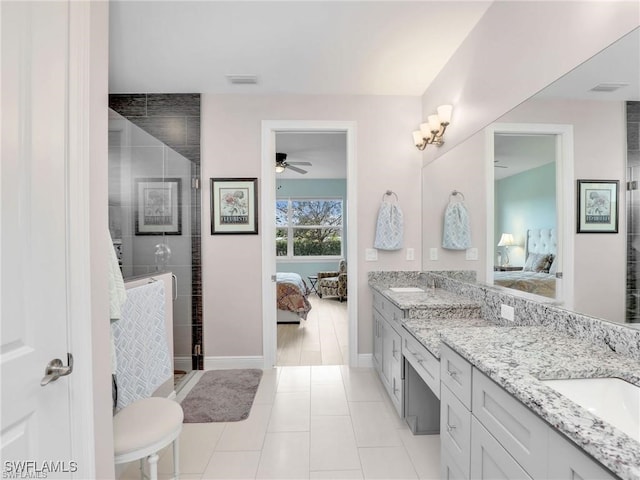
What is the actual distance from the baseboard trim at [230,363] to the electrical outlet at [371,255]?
1.47 m

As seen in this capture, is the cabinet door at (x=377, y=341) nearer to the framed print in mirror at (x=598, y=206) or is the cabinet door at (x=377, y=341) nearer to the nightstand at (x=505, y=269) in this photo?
the nightstand at (x=505, y=269)

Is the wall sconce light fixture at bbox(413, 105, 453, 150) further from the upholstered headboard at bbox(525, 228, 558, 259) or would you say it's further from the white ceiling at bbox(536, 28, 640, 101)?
the upholstered headboard at bbox(525, 228, 558, 259)

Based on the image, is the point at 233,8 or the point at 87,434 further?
the point at 233,8

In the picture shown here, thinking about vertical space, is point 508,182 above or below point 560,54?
below

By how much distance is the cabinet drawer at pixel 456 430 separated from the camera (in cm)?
124

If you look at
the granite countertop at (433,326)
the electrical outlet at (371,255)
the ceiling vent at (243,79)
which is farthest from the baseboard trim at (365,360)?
the ceiling vent at (243,79)

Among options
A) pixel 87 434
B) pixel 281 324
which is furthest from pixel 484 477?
pixel 281 324

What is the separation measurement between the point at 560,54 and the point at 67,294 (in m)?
2.29

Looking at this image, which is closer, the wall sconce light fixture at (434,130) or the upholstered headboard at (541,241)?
the upholstered headboard at (541,241)

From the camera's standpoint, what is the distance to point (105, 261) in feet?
3.94

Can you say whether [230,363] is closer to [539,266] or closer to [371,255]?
[371,255]

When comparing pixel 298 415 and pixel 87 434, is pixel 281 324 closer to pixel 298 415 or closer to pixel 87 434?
pixel 298 415

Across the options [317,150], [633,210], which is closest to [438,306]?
[633,210]

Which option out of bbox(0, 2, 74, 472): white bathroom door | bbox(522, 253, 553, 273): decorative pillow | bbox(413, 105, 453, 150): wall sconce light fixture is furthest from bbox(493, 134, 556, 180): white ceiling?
bbox(0, 2, 74, 472): white bathroom door
